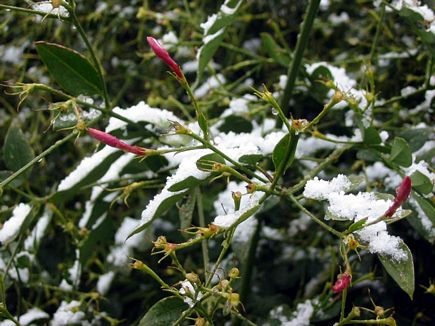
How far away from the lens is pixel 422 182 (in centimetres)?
88

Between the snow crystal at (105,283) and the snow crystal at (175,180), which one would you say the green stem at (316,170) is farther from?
the snow crystal at (105,283)

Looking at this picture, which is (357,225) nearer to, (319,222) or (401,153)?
(319,222)

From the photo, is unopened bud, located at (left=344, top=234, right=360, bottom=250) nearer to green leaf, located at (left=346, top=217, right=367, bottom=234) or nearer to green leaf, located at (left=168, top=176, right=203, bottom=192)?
green leaf, located at (left=346, top=217, right=367, bottom=234)

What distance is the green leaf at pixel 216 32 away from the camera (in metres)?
1.01

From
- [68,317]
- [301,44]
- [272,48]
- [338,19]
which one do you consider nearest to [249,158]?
[301,44]

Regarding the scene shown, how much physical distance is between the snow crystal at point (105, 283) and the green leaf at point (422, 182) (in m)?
0.65

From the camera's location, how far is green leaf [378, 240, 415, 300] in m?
0.72

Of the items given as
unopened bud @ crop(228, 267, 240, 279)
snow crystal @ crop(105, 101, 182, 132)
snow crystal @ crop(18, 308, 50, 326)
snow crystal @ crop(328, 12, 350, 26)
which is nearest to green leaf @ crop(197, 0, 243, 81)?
snow crystal @ crop(105, 101, 182, 132)

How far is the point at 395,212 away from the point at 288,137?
152 mm

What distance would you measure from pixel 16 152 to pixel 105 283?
1.13 feet

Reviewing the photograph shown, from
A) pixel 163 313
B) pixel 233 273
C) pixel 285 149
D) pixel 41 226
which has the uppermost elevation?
pixel 285 149

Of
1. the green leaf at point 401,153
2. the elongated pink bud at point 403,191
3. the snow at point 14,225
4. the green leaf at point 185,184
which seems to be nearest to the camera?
the elongated pink bud at point 403,191

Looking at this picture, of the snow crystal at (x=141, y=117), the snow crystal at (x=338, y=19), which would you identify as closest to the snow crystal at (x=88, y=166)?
the snow crystal at (x=141, y=117)

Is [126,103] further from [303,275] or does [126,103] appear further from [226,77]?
[303,275]
